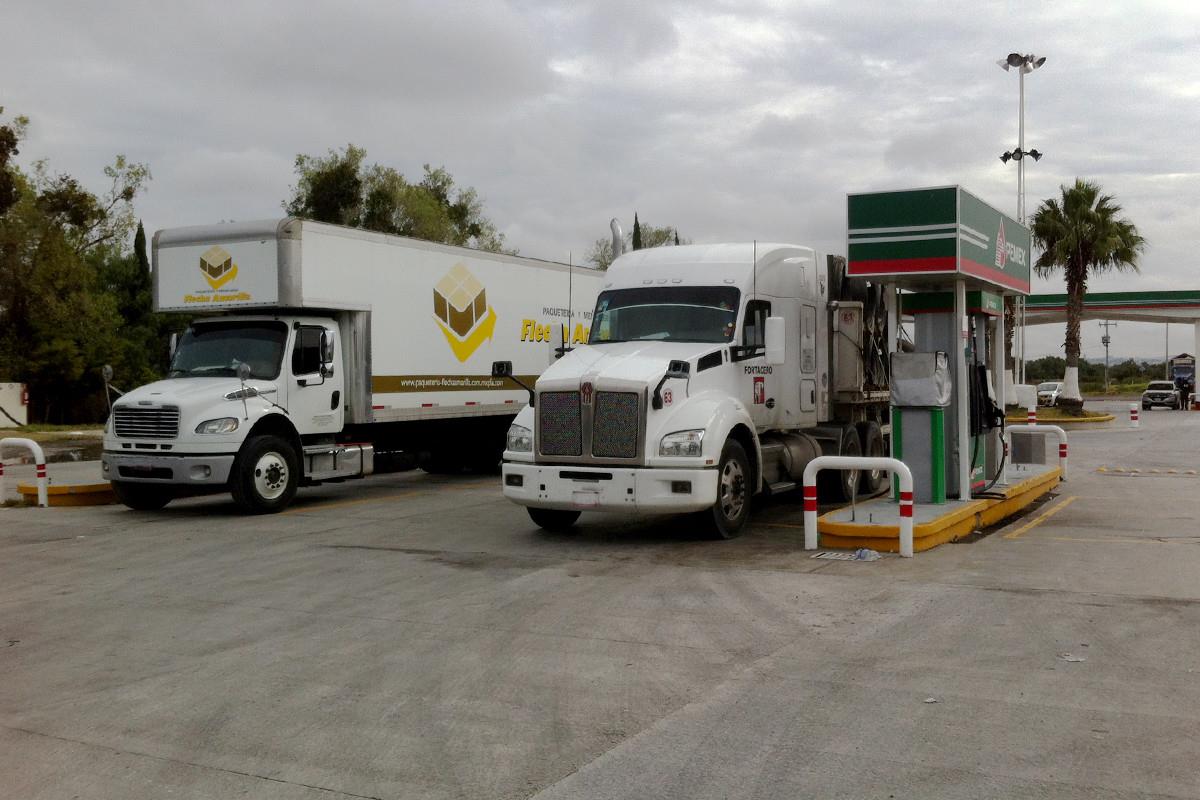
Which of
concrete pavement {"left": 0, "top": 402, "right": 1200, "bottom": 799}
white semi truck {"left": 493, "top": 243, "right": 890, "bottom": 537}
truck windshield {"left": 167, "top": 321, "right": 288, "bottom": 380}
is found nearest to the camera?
concrete pavement {"left": 0, "top": 402, "right": 1200, "bottom": 799}

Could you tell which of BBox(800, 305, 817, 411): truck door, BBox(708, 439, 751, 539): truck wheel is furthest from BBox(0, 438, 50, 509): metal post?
BBox(800, 305, 817, 411): truck door

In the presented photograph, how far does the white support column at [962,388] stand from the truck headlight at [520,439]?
4959 millimetres

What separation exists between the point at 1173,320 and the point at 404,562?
192 ft

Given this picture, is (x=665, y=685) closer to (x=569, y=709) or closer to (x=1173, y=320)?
(x=569, y=709)

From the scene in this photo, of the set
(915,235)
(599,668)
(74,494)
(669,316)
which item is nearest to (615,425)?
(669,316)

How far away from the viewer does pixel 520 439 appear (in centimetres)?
1209

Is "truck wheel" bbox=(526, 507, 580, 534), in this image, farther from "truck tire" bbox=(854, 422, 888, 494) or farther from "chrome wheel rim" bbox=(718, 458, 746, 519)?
"truck tire" bbox=(854, 422, 888, 494)

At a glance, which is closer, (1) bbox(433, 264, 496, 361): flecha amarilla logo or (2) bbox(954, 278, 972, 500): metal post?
(2) bbox(954, 278, 972, 500): metal post

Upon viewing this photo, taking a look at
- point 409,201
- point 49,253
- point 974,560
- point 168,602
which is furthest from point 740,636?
point 409,201

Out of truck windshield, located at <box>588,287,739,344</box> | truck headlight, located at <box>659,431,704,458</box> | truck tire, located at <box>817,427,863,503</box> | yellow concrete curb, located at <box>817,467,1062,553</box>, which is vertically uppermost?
truck windshield, located at <box>588,287,739,344</box>

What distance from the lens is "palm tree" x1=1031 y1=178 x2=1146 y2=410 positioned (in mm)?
43750

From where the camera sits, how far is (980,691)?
6.23m

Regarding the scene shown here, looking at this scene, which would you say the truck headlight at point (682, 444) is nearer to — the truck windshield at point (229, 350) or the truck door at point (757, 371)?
the truck door at point (757, 371)

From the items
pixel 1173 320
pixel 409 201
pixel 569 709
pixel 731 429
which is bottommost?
pixel 569 709
